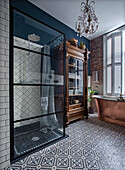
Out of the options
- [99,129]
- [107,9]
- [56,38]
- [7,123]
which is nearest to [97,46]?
[107,9]

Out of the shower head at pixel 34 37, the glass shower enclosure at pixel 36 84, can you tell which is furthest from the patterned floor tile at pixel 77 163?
the shower head at pixel 34 37

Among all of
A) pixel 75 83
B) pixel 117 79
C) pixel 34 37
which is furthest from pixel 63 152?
pixel 117 79

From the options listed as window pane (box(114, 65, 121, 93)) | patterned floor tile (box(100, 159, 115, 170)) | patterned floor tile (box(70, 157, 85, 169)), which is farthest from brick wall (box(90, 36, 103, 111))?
patterned floor tile (box(70, 157, 85, 169))

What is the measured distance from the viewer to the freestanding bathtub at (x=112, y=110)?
2.40 m

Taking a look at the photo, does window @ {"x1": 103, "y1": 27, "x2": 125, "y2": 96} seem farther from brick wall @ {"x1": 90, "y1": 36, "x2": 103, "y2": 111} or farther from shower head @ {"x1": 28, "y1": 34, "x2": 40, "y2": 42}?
shower head @ {"x1": 28, "y1": 34, "x2": 40, "y2": 42}

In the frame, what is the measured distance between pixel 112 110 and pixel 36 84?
7.42 feet

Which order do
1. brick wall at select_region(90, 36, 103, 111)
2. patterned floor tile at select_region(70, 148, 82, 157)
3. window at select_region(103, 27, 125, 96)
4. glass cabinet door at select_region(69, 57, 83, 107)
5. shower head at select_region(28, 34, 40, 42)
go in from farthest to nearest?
brick wall at select_region(90, 36, 103, 111) → window at select_region(103, 27, 125, 96) → glass cabinet door at select_region(69, 57, 83, 107) → shower head at select_region(28, 34, 40, 42) → patterned floor tile at select_region(70, 148, 82, 157)

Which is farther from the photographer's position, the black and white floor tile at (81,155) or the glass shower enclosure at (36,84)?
the glass shower enclosure at (36,84)

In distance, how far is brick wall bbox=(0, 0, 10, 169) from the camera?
1.18 m

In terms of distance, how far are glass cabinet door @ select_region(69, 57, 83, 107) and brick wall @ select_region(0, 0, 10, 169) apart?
1704 millimetres

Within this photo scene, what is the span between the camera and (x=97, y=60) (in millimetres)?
4020

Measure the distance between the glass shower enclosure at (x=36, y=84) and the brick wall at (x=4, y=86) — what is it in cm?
18

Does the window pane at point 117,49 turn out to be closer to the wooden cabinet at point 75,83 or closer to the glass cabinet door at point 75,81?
the wooden cabinet at point 75,83

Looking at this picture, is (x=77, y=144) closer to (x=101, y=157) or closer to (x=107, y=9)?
(x=101, y=157)
